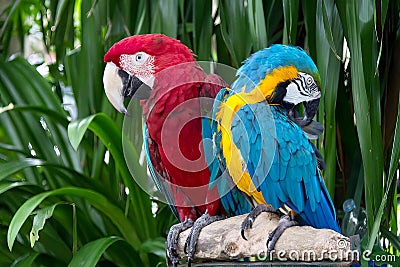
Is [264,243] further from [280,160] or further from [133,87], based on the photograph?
[133,87]

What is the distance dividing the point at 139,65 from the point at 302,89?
0.17m

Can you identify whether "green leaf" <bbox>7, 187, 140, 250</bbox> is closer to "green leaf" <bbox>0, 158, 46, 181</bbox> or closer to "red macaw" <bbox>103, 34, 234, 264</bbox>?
"green leaf" <bbox>0, 158, 46, 181</bbox>

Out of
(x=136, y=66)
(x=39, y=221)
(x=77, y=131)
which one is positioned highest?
(x=136, y=66)

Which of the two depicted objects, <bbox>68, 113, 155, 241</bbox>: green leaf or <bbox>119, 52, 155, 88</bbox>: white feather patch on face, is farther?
<bbox>68, 113, 155, 241</bbox>: green leaf

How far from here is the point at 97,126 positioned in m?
0.90

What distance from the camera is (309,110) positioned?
1.87 feet

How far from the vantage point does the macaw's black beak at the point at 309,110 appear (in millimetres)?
562

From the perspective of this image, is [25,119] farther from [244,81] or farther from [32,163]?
[244,81]

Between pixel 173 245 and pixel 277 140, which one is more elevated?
pixel 277 140

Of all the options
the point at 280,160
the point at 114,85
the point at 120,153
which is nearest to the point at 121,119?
the point at 120,153

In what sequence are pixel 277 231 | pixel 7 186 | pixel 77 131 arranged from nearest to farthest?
1. pixel 277 231
2. pixel 77 131
3. pixel 7 186

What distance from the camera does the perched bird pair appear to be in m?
0.55

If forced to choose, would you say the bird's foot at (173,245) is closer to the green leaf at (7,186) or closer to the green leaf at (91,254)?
the green leaf at (91,254)

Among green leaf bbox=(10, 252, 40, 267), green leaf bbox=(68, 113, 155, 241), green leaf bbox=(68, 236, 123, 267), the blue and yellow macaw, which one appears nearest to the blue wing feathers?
the blue and yellow macaw
